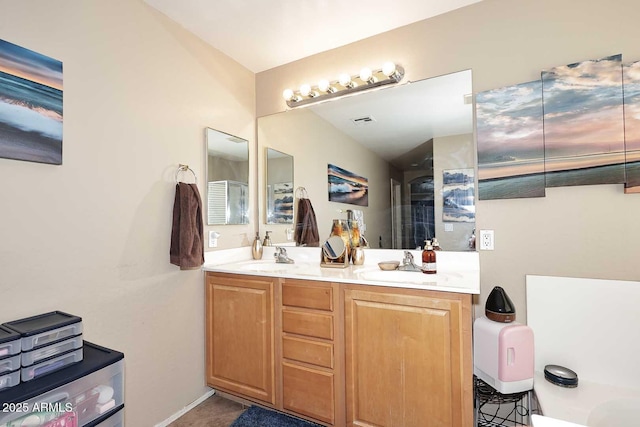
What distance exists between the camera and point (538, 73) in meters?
1.67

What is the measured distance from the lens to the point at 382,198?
2131 millimetres

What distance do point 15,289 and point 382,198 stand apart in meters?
1.97

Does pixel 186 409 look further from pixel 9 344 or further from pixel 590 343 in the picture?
pixel 590 343

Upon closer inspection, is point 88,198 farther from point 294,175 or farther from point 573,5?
point 573,5

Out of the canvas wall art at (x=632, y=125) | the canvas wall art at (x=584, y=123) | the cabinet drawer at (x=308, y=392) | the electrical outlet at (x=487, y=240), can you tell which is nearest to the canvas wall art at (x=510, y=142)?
the canvas wall art at (x=584, y=123)

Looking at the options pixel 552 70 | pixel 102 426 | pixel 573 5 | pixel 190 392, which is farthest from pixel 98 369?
pixel 573 5

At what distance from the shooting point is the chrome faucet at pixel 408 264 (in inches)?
75.1

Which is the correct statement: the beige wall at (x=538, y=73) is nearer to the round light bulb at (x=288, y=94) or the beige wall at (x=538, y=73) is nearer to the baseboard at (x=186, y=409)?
the round light bulb at (x=288, y=94)

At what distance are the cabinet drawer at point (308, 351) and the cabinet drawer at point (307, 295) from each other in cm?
20

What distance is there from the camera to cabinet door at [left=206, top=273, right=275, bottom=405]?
1.84 meters

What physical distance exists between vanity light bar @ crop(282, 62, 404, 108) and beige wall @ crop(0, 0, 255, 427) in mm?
654

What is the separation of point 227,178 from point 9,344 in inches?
59.7

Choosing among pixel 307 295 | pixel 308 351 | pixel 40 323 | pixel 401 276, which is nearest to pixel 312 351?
pixel 308 351

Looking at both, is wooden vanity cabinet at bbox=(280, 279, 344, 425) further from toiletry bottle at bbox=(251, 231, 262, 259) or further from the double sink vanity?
toiletry bottle at bbox=(251, 231, 262, 259)
